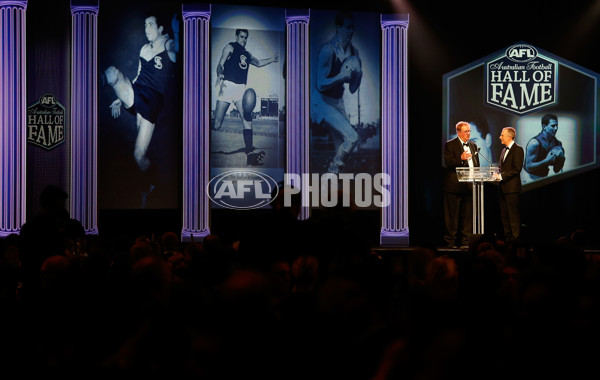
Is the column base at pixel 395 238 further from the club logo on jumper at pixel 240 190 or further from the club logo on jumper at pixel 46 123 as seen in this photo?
the club logo on jumper at pixel 46 123

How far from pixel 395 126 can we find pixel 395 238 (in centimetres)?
212

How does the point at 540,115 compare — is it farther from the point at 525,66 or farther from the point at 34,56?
the point at 34,56

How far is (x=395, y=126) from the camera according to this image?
510 inches

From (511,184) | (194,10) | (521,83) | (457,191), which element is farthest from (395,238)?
(194,10)

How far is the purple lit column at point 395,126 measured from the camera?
1291 centimetres

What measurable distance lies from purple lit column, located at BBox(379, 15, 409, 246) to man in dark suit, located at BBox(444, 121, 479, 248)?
107 centimetres

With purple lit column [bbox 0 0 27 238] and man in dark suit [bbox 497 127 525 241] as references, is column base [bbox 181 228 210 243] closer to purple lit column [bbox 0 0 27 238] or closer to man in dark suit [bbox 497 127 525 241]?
purple lit column [bbox 0 0 27 238]

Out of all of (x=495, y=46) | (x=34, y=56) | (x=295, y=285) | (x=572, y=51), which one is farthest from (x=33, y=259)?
(x=572, y=51)

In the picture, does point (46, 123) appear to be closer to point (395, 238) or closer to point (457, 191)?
point (395, 238)

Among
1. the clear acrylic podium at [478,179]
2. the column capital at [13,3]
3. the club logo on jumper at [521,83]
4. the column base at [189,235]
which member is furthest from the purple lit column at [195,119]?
the club logo on jumper at [521,83]

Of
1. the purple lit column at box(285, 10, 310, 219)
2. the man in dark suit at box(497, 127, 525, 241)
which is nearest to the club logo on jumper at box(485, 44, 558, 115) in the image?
the man in dark suit at box(497, 127, 525, 241)

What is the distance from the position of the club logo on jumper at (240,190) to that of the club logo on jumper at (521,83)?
4.90 meters

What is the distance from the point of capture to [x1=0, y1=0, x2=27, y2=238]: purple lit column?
11773mm

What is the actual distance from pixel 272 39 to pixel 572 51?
613 centimetres
